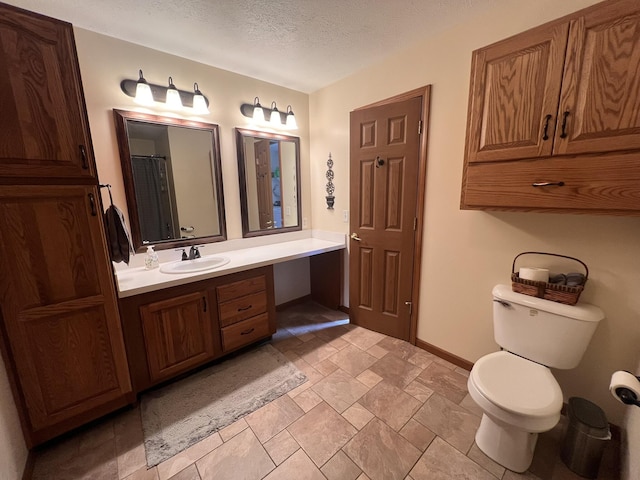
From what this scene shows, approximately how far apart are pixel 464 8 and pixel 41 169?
7.94ft

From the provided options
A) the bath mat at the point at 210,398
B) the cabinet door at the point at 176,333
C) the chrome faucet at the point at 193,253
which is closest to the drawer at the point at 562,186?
the bath mat at the point at 210,398

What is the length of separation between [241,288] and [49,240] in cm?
111

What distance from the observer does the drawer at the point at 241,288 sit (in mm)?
1919

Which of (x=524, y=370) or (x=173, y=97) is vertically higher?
(x=173, y=97)

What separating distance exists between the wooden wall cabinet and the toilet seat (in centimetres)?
85

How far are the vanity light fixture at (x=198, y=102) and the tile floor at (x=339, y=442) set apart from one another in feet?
7.22

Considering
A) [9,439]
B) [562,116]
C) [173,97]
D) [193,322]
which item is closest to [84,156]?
[173,97]

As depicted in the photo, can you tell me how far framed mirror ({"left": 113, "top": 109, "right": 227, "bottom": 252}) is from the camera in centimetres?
189

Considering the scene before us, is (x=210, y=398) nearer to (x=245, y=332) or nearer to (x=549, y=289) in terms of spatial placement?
(x=245, y=332)

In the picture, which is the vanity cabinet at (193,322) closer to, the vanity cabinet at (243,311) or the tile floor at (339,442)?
the vanity cabinet at (243,311)

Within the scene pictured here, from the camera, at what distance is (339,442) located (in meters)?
1.42

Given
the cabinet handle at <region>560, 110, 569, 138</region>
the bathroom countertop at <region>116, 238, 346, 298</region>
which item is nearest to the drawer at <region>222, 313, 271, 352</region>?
the bathroom countertop at <region>116, 238, 346, 298</region>

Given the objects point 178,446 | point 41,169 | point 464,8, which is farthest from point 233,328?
point 464,8

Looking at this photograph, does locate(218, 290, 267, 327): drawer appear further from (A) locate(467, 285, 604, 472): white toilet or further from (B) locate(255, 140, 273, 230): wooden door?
(A) locate(467, 285, 604, 472): white toilet
